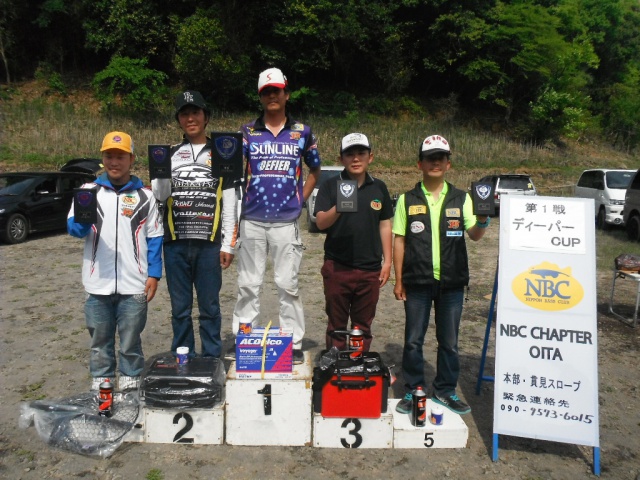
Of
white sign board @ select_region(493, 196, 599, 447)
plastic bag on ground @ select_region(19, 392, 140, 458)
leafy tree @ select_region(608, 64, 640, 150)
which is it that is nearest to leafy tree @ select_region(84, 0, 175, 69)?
plastic bag on ground @ select_region(19, 392, 140, 458)

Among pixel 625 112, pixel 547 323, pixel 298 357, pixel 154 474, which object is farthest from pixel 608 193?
pixel 625 112

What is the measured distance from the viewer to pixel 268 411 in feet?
11.6

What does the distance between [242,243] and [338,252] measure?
0.76 meters

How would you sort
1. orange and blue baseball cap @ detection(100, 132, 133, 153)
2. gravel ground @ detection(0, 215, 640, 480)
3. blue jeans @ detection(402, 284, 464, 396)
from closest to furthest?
1. gravel ground @ detection(0, 215, 640, 480)
2. orange and blue baseball cap @ detection(100, 132, 133, 153)
3. blue jeans @ detection(402, 284, 464, 396)

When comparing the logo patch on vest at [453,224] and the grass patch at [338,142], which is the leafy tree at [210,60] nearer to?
the grass patch at [338,142]

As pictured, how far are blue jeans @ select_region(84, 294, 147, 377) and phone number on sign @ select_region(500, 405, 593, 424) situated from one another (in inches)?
102

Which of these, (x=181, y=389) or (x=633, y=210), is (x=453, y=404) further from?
(x=633, y=210)

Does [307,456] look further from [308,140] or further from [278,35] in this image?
[278,35]

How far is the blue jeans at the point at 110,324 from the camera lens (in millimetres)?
3729

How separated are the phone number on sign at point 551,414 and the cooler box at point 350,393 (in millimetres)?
830

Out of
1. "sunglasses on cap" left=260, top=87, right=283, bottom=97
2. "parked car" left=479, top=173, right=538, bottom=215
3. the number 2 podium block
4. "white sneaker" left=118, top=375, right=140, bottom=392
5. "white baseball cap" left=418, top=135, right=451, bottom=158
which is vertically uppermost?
"parked car" left=479, top=173, right=538, bottom=215

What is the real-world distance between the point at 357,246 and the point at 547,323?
1.45 metres

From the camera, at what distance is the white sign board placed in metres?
3.48

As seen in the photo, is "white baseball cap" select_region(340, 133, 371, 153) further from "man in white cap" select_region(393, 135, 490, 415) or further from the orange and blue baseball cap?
the orange and blue baseball cap
